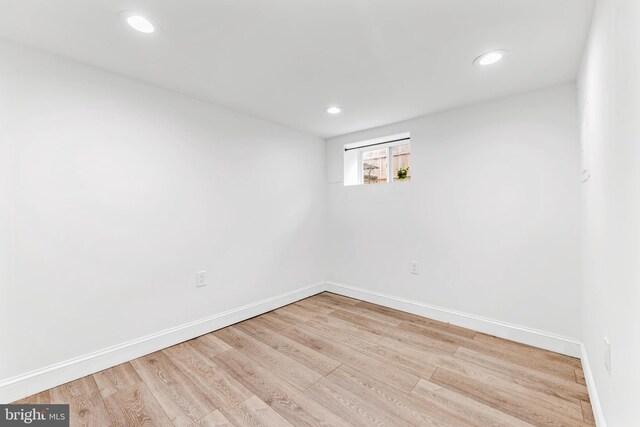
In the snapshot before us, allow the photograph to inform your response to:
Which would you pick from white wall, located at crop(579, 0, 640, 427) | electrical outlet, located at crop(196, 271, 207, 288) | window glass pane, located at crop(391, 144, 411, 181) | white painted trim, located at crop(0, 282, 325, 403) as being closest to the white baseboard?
white painted trim, located at crop(0, 282, 325, 403)

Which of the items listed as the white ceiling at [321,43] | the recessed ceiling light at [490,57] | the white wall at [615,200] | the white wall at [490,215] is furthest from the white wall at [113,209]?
the white wall at [615,200]

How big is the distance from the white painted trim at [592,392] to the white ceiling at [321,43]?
79.3 inches

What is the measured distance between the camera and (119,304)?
2.05 metres

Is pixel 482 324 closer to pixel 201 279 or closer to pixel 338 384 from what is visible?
pixel 338 384

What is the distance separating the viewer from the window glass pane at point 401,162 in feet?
10.5

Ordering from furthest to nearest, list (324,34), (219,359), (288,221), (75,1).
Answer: (288,221) < (219,359) < (324,34) < (75,1)

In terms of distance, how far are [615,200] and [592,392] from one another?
1285 millimetres

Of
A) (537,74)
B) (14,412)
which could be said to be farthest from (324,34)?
(14,412)

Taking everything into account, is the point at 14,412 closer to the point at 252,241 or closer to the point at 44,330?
the point at 44,330

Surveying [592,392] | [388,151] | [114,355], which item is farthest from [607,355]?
[114,355]

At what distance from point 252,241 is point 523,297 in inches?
102

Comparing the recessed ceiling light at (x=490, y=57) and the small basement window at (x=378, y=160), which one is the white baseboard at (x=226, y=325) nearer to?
the small basement window at (x=378, y=160)

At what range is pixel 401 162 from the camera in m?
3.31

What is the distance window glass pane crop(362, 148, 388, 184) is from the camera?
351 centimetres
